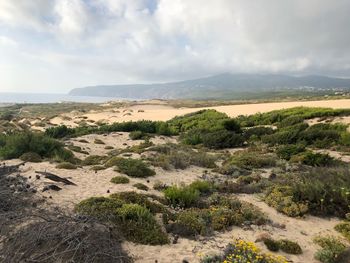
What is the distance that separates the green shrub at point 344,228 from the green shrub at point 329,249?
504 millimetres

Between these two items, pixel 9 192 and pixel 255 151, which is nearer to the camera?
pixel 9 192

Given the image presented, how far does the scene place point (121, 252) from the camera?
243 inches

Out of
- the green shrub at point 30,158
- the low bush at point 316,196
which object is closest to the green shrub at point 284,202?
the low bush at point 316,196

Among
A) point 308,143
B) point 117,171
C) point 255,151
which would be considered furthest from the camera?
point 308,143

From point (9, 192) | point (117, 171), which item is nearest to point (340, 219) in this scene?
point (117, 171)

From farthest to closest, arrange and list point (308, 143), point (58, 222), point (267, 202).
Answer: point (308, 143)
point (267, 202)
point (58, 222)

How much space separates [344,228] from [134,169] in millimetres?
7200

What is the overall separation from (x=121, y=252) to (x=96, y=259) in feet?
2.76

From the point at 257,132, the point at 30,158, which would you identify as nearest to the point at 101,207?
the point at 30,158

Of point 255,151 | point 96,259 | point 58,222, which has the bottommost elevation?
point 255,151

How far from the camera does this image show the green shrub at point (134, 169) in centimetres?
1236

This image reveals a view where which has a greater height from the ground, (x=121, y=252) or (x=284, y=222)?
(x=121, y=252)

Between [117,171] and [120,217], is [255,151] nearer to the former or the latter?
[117,171]

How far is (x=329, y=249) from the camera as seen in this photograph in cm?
684
